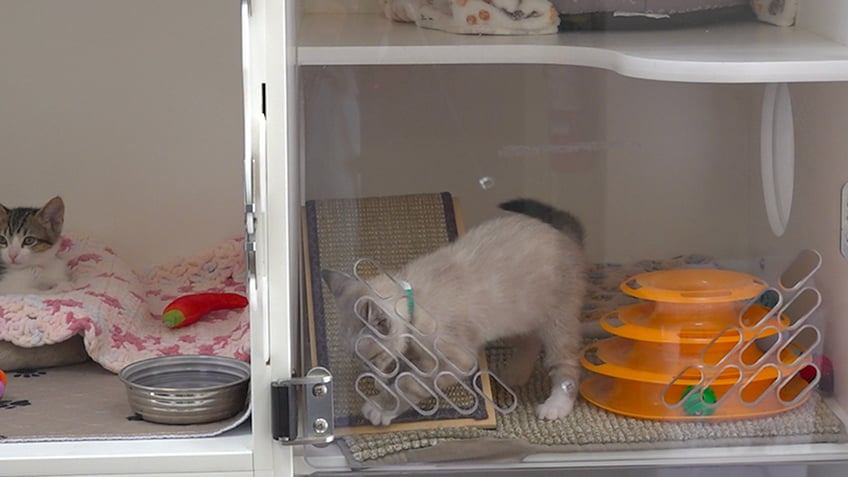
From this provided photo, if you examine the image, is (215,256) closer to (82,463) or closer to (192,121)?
(192,121)

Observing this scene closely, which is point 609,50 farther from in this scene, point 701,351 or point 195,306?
point 195,306

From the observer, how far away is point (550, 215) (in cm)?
118

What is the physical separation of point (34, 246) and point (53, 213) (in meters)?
0.06

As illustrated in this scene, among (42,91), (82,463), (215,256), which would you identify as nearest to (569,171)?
(82,463)

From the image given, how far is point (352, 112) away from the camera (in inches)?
44.8

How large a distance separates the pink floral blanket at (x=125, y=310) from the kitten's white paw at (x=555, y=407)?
352mm

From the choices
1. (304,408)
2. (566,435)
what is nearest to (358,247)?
(304,408)

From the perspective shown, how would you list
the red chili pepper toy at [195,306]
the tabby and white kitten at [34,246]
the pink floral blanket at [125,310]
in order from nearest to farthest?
the pink floral blanket at [125,310] < the red chili pepper toy at [195,306] < the tabby and white kitten at [34,246]

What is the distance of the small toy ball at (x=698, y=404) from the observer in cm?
118

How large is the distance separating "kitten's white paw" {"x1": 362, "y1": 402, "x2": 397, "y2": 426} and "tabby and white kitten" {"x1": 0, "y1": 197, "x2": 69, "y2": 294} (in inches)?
27.1

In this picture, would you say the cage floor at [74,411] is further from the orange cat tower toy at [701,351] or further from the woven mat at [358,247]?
the orange cat tower toy at [701,351]

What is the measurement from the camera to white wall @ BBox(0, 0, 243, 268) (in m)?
1.70

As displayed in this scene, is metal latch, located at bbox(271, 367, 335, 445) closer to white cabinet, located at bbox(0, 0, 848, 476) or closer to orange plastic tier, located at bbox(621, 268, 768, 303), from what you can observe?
white cabinet, located at bbox(0, 0, 848, 476)

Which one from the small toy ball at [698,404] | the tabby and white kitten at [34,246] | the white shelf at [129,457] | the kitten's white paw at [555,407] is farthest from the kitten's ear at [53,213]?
the small toy ball at [698,404]
